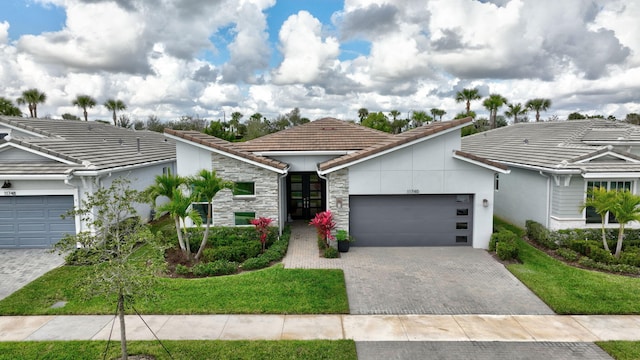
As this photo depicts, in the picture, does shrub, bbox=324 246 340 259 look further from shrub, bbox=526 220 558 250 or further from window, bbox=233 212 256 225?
shrub, bbox=526 220 558 250

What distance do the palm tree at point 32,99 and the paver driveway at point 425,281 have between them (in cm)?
4575

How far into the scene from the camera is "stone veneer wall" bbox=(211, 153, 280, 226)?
52.2ft

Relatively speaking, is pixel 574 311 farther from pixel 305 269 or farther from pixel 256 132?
pixel 256 132

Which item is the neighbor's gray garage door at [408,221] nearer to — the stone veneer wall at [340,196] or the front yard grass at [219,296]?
the stone veneer wall at [340,196]

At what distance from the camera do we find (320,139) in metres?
20.1

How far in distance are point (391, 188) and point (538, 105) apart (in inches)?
1654

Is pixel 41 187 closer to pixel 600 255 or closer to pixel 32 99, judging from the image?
pixel 600 255

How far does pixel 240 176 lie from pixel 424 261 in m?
7.76

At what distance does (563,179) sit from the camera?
49.8 feet

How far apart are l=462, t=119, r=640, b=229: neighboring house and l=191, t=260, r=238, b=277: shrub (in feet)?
40.5

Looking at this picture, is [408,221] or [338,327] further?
[408,221]

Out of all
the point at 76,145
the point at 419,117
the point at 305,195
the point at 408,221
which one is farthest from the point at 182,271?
the point at 419,117

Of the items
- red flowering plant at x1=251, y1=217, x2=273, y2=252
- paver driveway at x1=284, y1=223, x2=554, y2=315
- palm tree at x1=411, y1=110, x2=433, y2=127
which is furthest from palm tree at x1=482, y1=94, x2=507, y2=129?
red flowering plant at x1=251, y1=217, x2=273, y2=252

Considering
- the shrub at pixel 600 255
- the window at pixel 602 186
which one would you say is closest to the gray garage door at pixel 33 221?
the shrub at pixel 600 255
